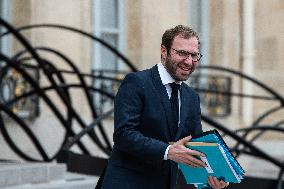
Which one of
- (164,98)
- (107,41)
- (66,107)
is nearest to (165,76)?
(164,98)

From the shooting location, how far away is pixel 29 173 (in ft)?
18.0

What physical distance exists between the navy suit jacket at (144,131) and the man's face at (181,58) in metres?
0.11

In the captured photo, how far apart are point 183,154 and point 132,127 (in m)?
0.18

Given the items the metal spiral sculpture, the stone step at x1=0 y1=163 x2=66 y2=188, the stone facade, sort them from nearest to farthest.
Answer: the stone step at x1=0 y1=163 x2=66 y2=188 < the metal spiral sculpture < the stone facade

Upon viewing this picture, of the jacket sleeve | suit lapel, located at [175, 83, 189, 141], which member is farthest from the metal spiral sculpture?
the jacket sleeve

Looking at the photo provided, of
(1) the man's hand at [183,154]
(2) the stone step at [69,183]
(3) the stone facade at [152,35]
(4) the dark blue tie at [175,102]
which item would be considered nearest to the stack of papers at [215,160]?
(1) the man's hand at [183,154]

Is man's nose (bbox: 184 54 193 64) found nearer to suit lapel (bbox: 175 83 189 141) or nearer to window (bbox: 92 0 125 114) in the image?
suit lapel (bbox: 175 83 189 141)

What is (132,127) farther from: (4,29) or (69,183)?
(4,29)

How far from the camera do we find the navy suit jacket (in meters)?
2.24

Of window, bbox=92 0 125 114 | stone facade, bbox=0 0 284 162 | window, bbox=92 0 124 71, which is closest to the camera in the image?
stone facade, bbox=0 0 284 162

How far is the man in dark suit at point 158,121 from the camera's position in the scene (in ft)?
7.30

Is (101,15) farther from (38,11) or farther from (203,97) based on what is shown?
(203,97)

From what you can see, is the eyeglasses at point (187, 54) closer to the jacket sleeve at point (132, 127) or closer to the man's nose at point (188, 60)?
the man's nose at point (188, 60)

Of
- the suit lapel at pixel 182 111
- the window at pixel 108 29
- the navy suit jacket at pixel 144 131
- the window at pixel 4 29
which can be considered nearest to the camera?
the navy suit jacket at pixel 144 131
